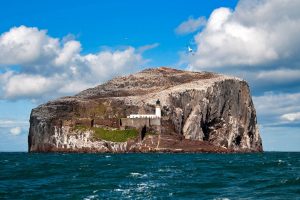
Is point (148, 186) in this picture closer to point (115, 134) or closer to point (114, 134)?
point (115, 134)

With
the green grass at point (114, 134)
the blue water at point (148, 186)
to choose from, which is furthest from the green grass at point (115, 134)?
the blue water at point (148, 186)

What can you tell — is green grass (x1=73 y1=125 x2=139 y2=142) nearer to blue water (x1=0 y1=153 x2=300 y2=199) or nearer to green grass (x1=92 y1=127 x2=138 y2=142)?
green grass (x1=92 y1=127 x2=138 y2=142)

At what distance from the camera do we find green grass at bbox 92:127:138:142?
191 m

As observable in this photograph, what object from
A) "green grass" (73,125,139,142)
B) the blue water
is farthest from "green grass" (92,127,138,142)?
the blue water

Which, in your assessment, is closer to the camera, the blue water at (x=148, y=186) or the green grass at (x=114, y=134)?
the blue water at (x=148, y=186)

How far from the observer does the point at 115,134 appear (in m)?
193

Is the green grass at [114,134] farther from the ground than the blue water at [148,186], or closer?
farther from the ground

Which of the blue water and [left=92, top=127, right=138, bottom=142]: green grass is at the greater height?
[left=92, top=127, right=138, bottom=142]: green grass

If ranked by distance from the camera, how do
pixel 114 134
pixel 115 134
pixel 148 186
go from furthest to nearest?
pixel 114 134
pixel 115 134
pixel 148 186

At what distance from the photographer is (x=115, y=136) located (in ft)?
630

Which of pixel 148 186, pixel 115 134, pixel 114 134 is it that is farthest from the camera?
pixel 114 134

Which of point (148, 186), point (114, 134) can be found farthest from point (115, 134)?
point (148, 186)

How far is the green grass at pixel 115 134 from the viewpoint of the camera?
191m

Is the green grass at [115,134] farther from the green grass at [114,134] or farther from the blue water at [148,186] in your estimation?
the blue water at [148,186]
